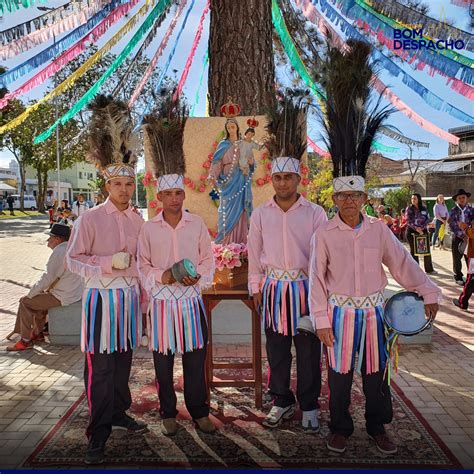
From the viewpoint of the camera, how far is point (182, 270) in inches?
113

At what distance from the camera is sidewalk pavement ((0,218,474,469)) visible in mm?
3236

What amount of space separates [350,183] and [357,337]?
0.93m

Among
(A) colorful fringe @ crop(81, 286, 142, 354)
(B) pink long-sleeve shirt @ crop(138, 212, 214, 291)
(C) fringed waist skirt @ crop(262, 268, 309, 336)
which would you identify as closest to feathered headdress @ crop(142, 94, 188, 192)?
(B) pink long-sleeve shirt @ crop(138, 212, 214, 291)

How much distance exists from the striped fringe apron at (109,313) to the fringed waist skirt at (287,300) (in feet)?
3.17

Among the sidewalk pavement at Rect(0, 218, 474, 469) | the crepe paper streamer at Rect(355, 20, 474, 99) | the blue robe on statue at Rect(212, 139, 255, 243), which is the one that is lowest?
the sidewalk pavement at Rect(0, 218, 474, 469)

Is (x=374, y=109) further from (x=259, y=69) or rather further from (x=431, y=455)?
(x=259, y=69)

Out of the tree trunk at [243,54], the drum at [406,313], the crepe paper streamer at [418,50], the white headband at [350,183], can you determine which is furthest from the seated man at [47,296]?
the crepe paper streamer at [418,50]

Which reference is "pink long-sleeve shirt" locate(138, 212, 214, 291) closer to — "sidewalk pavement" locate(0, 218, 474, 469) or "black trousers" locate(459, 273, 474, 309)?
"sidewalk pavement" locate(0, 218, 474, 469)

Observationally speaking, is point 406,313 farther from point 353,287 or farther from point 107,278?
point 107,278

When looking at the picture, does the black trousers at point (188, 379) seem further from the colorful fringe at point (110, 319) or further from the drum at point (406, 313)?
the drum at point (406, 313)

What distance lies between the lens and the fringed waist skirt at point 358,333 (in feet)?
9.35

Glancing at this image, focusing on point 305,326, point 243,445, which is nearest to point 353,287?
point 305,326

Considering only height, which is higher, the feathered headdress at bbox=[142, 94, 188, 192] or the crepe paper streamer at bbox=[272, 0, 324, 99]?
the crepe paper streamer at bbox=[272, 0, 324, 99]

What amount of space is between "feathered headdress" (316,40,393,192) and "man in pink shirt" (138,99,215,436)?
1014mm
